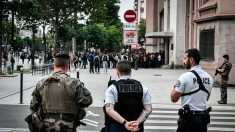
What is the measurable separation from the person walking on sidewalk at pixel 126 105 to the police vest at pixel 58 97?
A: 44cm

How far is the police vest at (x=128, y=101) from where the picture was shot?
6156 millimetres

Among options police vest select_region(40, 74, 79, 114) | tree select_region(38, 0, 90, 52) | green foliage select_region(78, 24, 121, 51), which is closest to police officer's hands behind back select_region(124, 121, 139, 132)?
police vest select_region(40, 74, 79, 114)

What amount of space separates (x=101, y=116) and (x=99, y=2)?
37891 millimetres

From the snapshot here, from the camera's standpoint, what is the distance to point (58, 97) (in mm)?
6059

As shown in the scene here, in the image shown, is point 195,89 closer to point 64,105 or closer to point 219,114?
point 64,105

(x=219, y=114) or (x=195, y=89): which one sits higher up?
(x=195, y=89)

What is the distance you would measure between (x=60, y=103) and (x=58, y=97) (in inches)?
2.9

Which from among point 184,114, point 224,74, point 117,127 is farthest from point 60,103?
point 224,74

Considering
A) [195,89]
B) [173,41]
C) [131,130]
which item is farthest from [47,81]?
[173,41]

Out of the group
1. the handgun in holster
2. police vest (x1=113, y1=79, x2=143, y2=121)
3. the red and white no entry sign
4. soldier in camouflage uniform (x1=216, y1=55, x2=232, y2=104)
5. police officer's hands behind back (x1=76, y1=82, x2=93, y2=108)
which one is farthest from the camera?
the red and white no entry sign

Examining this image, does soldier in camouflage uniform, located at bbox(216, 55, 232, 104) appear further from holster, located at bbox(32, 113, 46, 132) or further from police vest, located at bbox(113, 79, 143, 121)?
holster, located at bbox(32, 113, 46, 132)

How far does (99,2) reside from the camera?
51.5 meters

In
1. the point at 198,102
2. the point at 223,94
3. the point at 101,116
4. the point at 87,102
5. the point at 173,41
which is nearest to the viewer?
the point at 87,102

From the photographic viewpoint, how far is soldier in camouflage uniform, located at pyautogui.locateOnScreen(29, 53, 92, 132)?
19.8ft
